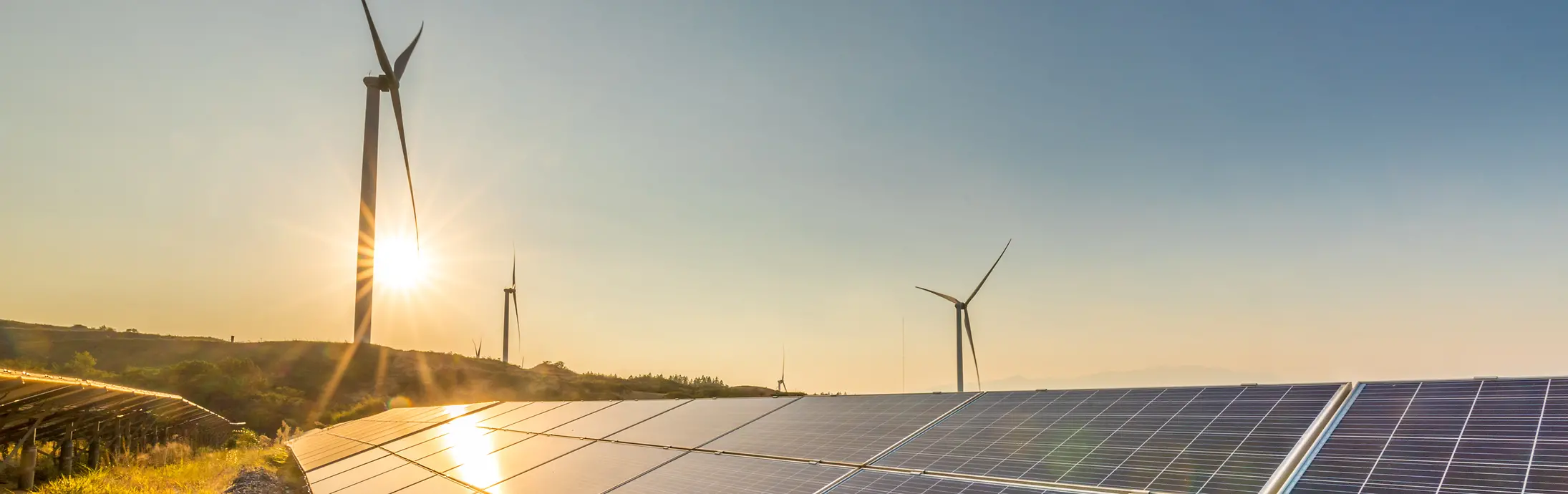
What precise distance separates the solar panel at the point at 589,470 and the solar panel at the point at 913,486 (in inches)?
181

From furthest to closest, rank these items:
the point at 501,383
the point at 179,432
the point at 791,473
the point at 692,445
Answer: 1. the point at 501,383
2. the point at 179,432
3. the point at 692,445
4. the point at 791,473

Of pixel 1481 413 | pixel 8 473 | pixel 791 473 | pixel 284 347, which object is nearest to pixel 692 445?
pixel 791 473

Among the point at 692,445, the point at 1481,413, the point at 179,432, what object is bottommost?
the point at 179,432

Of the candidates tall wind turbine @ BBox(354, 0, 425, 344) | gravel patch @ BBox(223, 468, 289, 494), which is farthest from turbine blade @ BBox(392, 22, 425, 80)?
gravel patch @ BBox(223, 468, 289, 494)

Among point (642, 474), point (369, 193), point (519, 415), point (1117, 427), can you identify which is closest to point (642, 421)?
point (642, 474)

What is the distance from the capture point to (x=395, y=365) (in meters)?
103

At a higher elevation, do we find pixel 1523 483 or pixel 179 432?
pixel 1523 483

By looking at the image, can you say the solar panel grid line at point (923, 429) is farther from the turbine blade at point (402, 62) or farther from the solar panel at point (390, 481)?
the turbine blade at point (402, 62)

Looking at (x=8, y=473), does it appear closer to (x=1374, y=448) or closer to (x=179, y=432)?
(x=179, y=432)

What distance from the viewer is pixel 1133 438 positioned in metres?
11.8

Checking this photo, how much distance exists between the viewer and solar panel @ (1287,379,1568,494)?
328 inches

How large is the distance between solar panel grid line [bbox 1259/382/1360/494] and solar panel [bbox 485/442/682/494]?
10099 millimetres

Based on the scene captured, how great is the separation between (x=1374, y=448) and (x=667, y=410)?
60.5 ft

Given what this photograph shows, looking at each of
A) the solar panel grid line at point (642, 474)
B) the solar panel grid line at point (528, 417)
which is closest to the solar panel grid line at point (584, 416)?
the solar panel grid line at point (528, 417)
